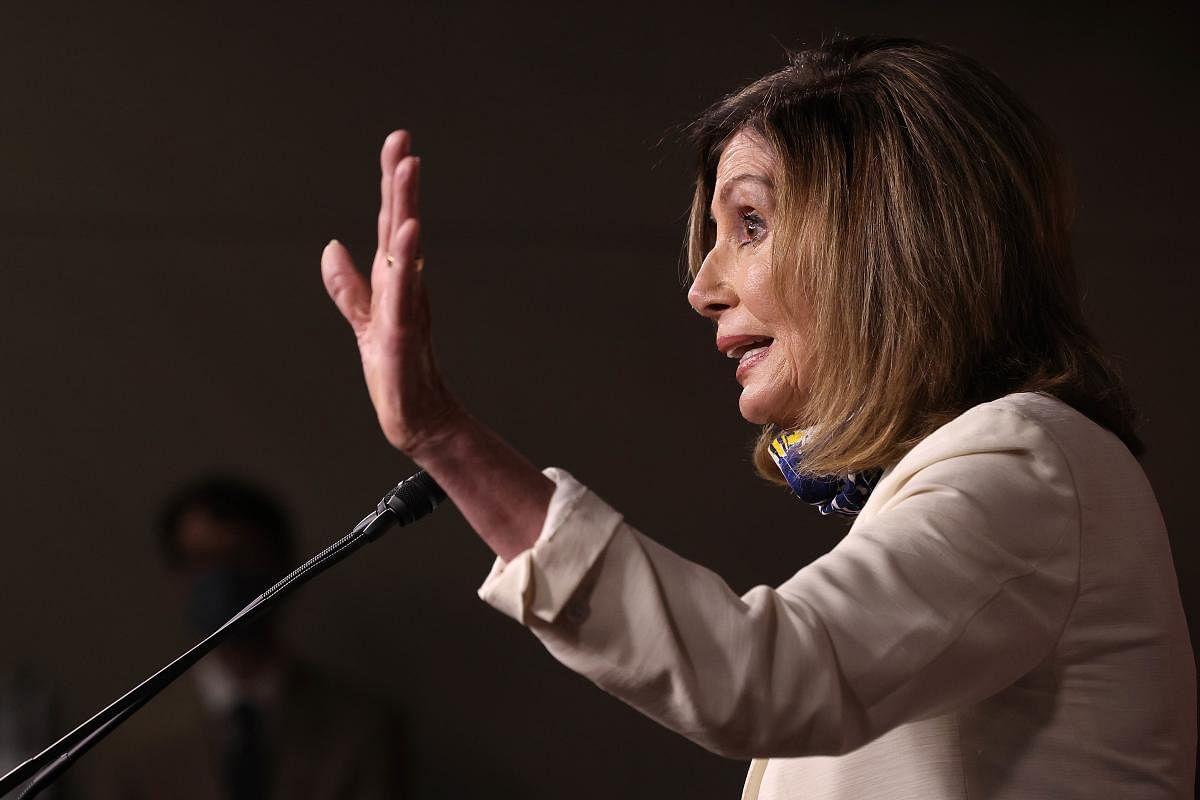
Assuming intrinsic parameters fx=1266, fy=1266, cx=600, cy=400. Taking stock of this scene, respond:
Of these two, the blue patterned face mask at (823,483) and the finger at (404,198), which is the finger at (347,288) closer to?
the finger at (404,198)

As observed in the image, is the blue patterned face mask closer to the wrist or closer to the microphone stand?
the microphone stand

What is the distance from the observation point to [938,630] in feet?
2.07

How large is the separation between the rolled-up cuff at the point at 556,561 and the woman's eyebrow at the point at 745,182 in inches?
21.8

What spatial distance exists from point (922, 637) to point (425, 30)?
97.8 inches

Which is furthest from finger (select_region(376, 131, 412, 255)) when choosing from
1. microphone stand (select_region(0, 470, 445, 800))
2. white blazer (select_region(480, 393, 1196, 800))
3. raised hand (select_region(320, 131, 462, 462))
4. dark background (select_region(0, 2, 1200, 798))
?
dark background (select_region(0, 2, 1200, 798))

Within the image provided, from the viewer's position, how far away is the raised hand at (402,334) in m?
0.59

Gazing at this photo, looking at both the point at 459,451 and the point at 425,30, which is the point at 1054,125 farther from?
the point at 459,451

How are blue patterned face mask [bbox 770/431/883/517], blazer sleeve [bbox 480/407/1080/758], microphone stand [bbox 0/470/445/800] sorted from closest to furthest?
1. blazer sleeve [bbox 480/407/1080/758]
2. microphone stand [bbox 0/470/445/800]
3. blue patterned face mask [bbox 770/431/883/517]

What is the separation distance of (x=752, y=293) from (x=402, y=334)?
0.54 metres

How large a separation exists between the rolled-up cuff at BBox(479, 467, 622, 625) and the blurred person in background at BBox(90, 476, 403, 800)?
7.50 ft

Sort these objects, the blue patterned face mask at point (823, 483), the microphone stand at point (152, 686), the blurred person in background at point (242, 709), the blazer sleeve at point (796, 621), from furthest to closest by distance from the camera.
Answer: the blurred person in background at point (242, 709) → the blue patterned face mask at point (823, 483) → the microphone stand at point (152, 686) → the blazer sleeve at point (796, 621)

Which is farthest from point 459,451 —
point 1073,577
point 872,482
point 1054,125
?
point 1054,125

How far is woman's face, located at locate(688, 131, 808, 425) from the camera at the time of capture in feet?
3.50

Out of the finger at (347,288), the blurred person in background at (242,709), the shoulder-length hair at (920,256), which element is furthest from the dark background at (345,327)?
the finger at (347,288)
